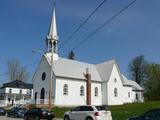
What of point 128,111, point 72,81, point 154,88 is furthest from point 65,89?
point 128,111

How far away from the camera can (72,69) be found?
58.2 meters

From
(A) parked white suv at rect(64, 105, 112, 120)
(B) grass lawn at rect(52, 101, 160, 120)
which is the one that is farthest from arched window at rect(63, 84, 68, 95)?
(A) parked white suv at rect(64, 105, 112, 120)

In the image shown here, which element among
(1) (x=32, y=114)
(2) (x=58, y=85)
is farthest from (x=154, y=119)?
(2) (x=58, y=85)

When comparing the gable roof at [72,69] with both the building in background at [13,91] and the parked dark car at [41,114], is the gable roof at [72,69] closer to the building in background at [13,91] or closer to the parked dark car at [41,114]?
the parked dark car at [41,114]

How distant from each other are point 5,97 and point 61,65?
48037mm

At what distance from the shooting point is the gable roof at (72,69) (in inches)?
2180

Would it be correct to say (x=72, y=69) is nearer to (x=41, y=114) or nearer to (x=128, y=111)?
(x=128, y=111)

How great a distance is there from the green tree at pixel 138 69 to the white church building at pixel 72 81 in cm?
2927

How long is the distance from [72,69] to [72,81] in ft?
9.34

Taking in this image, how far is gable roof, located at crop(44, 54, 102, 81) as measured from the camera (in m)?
55.4

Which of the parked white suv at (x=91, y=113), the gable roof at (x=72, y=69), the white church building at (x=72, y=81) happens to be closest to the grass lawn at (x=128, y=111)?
the parked white suv at (x=91, y=113)

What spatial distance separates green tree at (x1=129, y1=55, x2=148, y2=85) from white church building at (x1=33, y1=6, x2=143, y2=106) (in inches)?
1152

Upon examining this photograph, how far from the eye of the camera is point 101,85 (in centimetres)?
6206

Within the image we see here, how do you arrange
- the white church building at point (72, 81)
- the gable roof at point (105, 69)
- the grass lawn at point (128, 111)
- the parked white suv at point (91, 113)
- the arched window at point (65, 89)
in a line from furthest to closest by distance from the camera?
the gable roof at point (105, 69)
the arched window at point (65, 89)
the white church building at point (72, 81)
the grass lawn at point (128, 111)
the parked white suv at point (91, 113)
